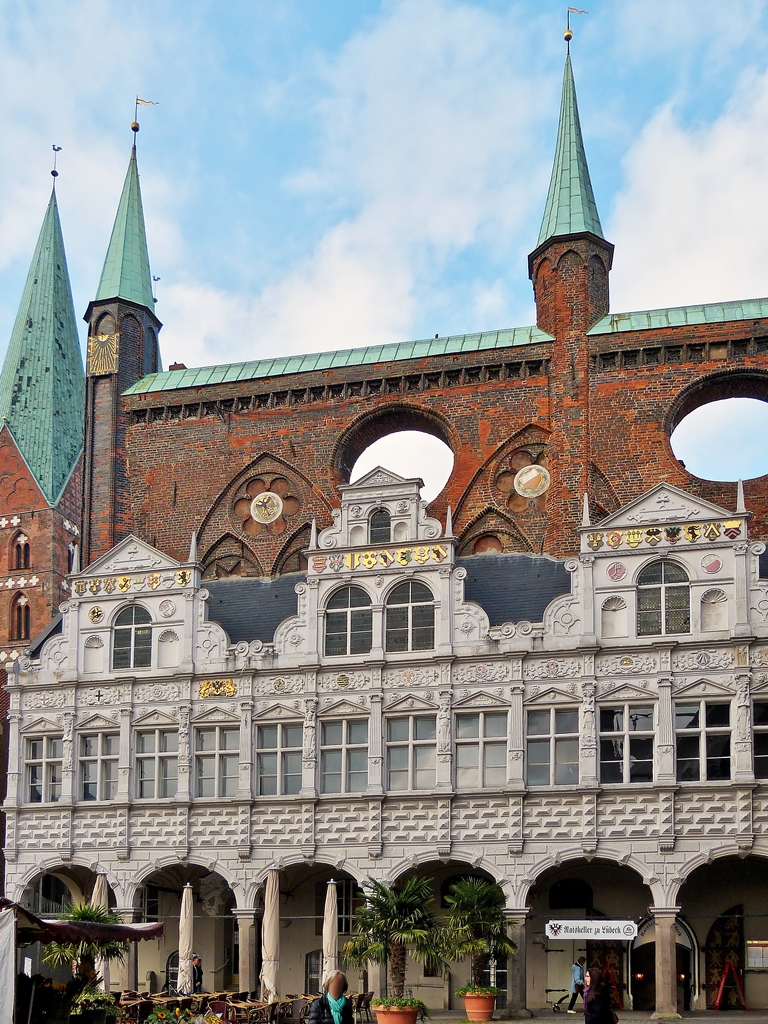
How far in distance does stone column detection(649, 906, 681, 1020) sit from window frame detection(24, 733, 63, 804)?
15.1 metres

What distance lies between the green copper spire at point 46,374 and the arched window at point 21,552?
2240mm

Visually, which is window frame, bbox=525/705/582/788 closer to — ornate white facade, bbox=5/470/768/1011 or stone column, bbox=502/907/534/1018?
ornate white facade, bbox=5/470/768/1011

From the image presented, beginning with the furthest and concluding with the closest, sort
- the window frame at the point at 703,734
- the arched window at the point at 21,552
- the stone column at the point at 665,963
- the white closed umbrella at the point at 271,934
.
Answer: the arched window at the point at 21,552 → the white closed umbrella at the point at 271,934 → the window frame at the point at 703,734 → the stone column at the point at 665,963

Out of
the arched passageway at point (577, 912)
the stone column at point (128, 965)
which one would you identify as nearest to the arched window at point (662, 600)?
the arched passageway at point (577, 912)

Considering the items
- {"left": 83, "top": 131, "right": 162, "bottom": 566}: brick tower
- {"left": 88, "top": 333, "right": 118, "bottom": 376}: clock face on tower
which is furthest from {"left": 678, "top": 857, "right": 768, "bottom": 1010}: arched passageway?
{"left": 88, "top": 333, "right": 118, "bottom": 376}: clock face on tower

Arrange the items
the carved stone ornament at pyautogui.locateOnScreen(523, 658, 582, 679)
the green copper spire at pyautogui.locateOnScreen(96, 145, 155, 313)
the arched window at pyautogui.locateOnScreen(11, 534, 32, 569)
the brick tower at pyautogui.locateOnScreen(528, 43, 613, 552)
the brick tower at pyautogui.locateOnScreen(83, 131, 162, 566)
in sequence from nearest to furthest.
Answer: the carved stone ornament at pyautogui.locateOnScreen(523, 658, 582, 679) < the brick tower at pyautogui.locateOnScreen(528, 43, 613, 552) < the brick tower at pyautogui.locateOnScreen(83, 131, 162, 566) < the green copper spire at pyautogui.locateOnScreen(96, 145, 155, 313) < the arched window at pyautogui.locateOnScreen(11, 534, 32, 569)

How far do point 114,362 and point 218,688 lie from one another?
45.4 ft

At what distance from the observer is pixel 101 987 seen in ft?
115

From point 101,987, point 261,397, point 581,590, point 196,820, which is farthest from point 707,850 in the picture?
point 261,397

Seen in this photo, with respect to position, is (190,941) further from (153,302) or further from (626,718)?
(153,302)

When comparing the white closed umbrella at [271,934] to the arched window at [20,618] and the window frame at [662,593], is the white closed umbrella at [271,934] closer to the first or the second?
the window frame at [662,593]

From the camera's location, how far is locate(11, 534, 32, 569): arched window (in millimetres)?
65438

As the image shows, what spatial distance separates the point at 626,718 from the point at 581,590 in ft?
10.1

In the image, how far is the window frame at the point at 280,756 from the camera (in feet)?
116
